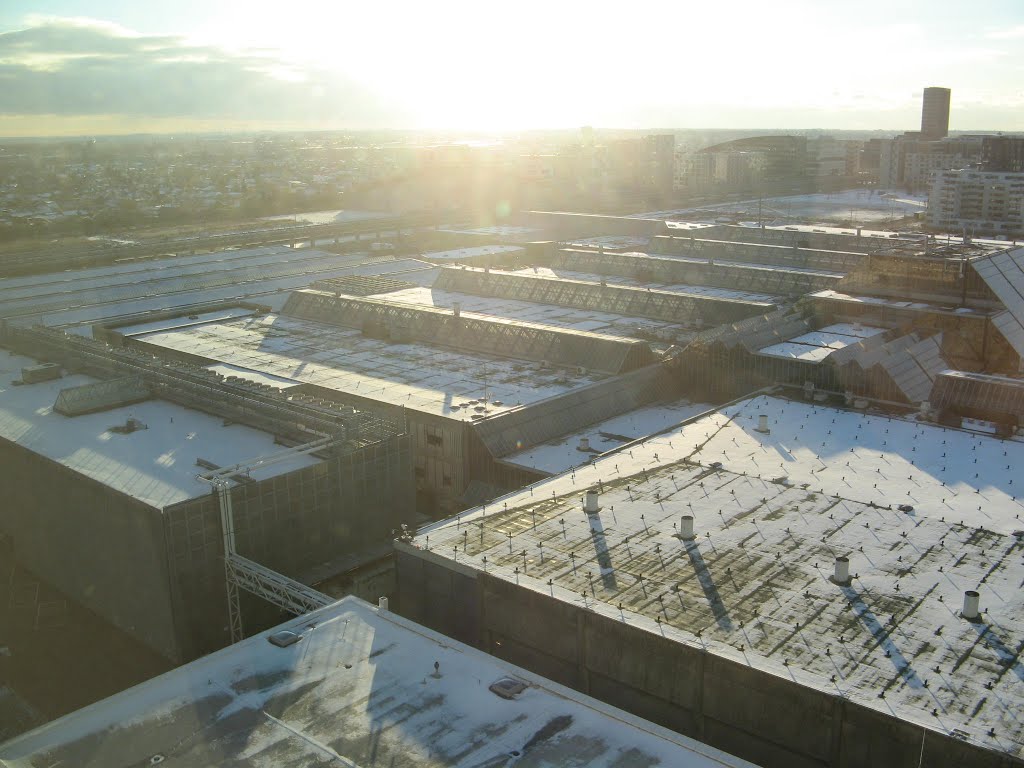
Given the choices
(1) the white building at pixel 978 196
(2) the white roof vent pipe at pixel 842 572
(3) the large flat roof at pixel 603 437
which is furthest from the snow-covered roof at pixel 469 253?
(1) the white building at pixel 978 196

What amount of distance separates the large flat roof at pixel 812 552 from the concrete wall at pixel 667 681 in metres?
0.27

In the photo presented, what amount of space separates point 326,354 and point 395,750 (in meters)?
28.4

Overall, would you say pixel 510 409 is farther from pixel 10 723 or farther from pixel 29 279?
pixel 29 279

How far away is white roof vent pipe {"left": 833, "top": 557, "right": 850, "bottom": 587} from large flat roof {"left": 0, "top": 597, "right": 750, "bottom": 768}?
614 cm

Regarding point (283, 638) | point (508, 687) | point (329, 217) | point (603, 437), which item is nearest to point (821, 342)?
point (603, 437)

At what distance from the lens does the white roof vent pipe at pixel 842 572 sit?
20.4 metres

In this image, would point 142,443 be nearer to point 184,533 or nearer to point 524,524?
point 184,533

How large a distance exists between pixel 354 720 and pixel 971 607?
12012 mm

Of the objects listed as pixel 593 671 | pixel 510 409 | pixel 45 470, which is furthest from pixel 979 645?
pixel 45 470

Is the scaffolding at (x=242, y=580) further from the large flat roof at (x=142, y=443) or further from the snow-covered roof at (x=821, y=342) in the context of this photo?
the snow-covered roof at (x=821, y=342)

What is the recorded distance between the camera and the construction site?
719 inches

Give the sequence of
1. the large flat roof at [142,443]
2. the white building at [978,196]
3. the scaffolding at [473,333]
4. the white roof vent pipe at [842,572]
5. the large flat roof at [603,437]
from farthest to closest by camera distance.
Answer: the white building at [978,196], the scaffolding at [473,333], the large flat roof at [603,437], the large flat roof at [142,443], the white roof vent pipe at [842,572]

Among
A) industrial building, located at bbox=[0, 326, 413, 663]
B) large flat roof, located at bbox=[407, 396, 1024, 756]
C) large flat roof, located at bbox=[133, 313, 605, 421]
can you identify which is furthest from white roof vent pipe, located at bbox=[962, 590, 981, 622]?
large flat roof, located at bbox=[133, 313, 605, 421]

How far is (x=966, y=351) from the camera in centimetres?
4300
